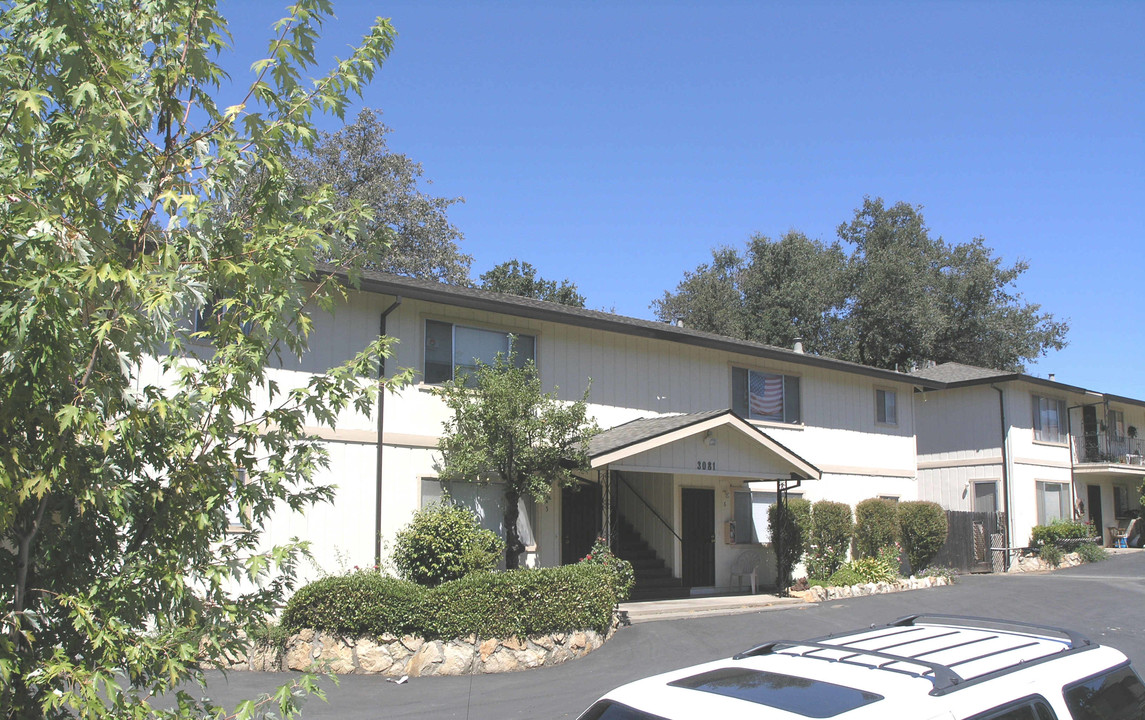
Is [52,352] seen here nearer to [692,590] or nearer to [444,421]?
[444,421]

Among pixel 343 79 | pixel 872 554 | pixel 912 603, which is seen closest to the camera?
pixel 343 79

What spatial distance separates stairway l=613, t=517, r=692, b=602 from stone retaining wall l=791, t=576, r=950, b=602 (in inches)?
102

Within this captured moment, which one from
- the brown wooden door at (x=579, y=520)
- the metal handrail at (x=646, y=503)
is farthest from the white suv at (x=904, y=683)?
the metal handrail at (x=646, y=503)

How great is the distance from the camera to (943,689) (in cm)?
325

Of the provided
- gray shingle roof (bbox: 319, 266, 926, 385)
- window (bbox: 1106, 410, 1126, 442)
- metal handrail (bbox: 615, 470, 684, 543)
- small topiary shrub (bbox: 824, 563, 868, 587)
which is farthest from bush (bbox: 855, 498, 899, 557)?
window (bbox: 1106, 410, 1126, 442)

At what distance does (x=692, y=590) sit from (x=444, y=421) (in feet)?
23.3

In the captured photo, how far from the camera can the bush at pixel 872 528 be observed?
71.9ft

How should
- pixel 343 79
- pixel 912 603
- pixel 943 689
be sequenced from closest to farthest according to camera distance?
pixel 943 689 → pixel 343 79 → pixel 912 603

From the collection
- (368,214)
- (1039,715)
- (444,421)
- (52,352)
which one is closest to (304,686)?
(52,352)

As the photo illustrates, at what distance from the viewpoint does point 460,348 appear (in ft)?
51.1

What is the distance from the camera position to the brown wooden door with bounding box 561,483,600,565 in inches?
665

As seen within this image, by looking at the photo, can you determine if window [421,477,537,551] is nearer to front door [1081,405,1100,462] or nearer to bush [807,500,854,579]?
bush [807,500,854,579]

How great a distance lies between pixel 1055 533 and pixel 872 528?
9633 mm

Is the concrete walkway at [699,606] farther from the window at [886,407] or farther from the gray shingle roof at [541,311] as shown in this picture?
Answer: the window at [886,407]
